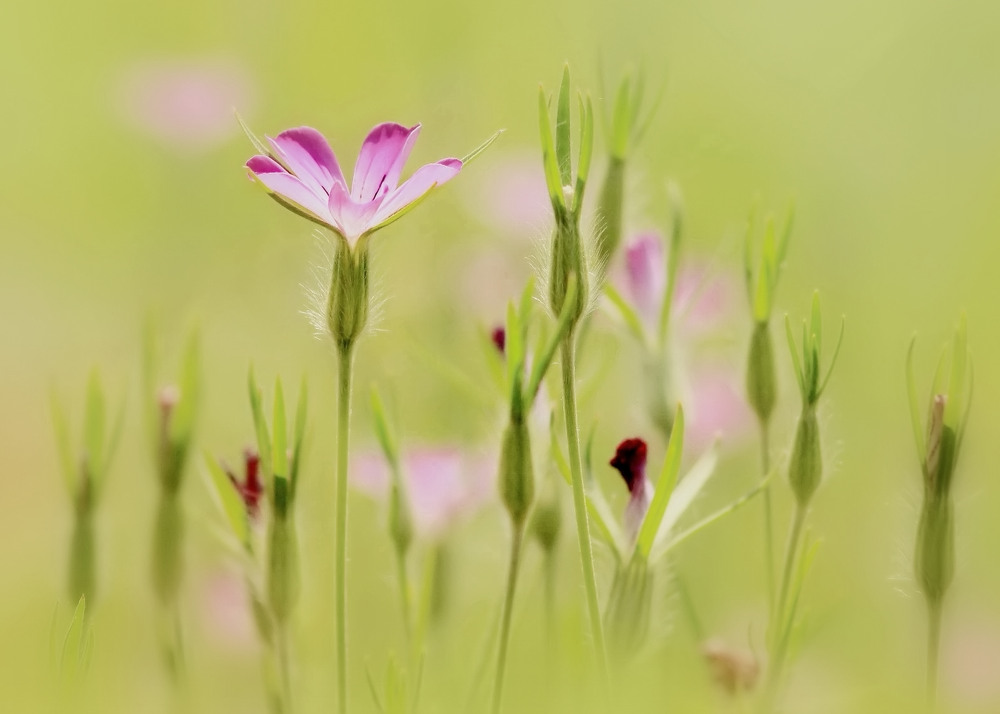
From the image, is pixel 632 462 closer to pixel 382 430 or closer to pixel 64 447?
pixel 382 430

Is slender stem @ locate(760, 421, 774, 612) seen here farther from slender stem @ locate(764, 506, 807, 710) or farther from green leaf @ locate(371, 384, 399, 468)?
green leaf @ locate(371, 384, 399, 468)

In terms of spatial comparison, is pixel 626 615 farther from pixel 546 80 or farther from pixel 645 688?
pixel 546 80

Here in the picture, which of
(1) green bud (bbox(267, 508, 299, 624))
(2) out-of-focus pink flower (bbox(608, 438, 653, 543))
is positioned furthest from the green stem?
(2) out-of-focus pink flower (bbox(608, 438, 653, 543))

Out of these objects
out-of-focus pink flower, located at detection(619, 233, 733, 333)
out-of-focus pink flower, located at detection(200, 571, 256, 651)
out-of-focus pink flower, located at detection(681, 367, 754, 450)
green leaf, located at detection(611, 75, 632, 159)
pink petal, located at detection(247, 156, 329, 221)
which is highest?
green leaf, located at detection(611, 75, 632, 159)

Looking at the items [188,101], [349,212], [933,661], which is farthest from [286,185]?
[188,101]

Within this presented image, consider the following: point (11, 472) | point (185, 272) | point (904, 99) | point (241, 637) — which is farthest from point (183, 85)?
point (904, 99)

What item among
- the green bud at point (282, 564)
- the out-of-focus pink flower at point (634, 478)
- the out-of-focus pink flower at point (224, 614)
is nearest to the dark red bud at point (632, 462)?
the out-of-focus pink flower at point (634, 478)

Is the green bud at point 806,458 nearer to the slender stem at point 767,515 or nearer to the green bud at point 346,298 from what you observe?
the slender stem at point 767,515

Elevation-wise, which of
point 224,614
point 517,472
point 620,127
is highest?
point 620,127
